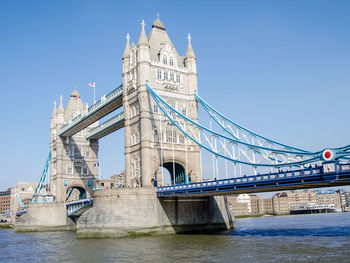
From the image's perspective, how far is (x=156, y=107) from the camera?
49219 mm

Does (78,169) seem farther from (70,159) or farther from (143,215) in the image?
(143,215)

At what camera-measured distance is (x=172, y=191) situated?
135 ft

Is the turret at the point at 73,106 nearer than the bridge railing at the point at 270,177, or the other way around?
the bridge railing at the point at 270,177

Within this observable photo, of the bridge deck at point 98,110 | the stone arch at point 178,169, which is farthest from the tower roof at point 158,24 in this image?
the stone arch at point 178,169

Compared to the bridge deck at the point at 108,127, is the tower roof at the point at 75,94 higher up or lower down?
higher up

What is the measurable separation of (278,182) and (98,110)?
34306 millimetres

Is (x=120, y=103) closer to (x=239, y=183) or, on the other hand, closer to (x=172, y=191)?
(x=172, y=191)

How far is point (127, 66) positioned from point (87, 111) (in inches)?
612

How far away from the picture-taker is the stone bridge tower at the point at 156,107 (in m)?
47.5

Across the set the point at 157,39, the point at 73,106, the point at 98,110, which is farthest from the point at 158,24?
the point at 73,106

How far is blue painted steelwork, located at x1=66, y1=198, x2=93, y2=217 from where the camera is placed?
62469mm

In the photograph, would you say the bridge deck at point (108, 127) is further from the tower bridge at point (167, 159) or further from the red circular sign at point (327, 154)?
the red circular sign at point (327, 154)

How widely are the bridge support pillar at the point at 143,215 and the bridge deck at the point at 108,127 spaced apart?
16.7 m

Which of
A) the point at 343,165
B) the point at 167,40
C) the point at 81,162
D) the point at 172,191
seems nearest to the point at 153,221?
the point at 172,191
